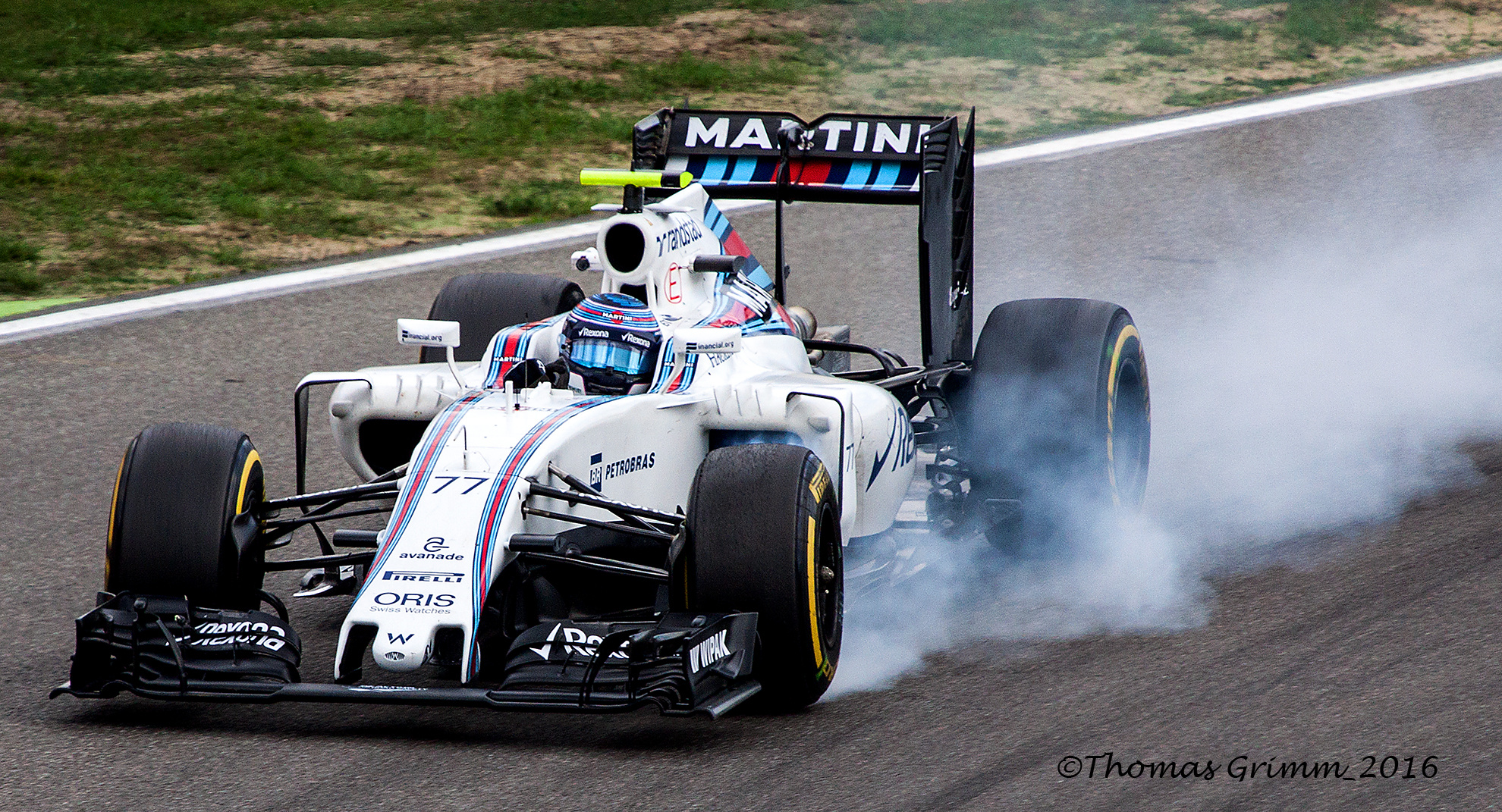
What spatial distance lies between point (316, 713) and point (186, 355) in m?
5.56

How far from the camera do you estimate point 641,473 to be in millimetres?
6234

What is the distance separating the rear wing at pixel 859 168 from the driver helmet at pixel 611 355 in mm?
1370

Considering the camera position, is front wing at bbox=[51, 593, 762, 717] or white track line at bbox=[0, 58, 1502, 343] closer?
front wing at bbox=[51, 593, 762, 717]

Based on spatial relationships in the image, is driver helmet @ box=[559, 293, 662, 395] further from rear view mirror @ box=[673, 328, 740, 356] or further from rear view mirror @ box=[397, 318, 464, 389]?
rear view mirror @ box=[397, 318, 464, 389]

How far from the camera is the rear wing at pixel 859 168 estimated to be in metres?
7.49

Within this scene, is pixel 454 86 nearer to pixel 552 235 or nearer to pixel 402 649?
pixel 552 235

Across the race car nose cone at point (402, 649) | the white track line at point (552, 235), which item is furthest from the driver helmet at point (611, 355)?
the white track line at point (552, 235)

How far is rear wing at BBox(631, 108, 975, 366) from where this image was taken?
7492mm

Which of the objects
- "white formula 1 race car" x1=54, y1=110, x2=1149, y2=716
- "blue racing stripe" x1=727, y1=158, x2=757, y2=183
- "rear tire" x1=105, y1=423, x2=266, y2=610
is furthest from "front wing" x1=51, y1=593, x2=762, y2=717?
"blue racing stripe" x1=727, y1=158, x2=757, y2=183

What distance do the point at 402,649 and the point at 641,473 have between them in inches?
47.4

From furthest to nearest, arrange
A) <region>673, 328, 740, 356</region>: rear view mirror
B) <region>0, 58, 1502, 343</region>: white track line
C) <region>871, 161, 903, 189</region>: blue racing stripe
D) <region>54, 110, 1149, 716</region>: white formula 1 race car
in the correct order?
1. <region>0, 58, 1502, 343</region>: white track line
2. <region>871, 161, 903, 189</region>: blue racing stripe
3. <region>673, 328, 740, 356</region>: rear view mirror
4. <region>54, 110, 1149, 716</region>: white formula 1 race car

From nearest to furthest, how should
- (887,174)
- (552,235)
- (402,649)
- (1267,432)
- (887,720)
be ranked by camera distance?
(402,649), (887,720), (887,174), (1267,432), (552,235)

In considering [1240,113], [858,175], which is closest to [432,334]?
[858,175]

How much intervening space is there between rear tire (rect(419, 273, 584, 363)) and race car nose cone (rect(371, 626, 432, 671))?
2750mm
